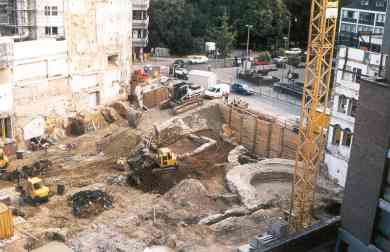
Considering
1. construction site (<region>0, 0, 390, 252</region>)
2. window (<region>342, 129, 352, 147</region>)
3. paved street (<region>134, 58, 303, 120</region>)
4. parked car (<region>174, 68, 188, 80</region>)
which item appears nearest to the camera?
construction site (<region>0, 0, 390, 252</region>)

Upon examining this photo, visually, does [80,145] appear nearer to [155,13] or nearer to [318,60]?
[318,60]

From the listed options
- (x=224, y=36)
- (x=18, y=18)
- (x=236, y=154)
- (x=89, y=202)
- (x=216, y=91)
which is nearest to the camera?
(x=89, y=202)

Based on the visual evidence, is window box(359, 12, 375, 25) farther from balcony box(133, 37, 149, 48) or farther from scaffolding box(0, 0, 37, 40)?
scaffolding box(0, 0, 37, 40)

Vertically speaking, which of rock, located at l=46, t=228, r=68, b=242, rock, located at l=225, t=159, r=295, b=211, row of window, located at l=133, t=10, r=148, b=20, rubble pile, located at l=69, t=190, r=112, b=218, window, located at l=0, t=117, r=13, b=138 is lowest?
rock, located at l=46, t=228, r=68, b=242

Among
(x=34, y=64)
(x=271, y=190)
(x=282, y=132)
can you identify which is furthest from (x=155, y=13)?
(x=271, y=190)

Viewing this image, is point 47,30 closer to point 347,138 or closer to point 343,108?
point 343,108

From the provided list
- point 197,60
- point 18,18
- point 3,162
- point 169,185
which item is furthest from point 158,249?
point 197,60

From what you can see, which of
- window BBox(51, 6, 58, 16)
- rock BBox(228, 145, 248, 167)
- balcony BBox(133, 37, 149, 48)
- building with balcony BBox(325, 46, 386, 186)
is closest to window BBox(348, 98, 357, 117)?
building with balcony BBox(325, 46, 386, 186)

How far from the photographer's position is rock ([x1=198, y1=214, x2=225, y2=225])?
34.1 metres

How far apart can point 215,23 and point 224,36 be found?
925 centimetres

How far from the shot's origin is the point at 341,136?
129ft

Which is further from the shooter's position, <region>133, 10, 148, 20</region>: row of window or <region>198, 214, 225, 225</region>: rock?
<region>133, 10, 148, 20</region>: row of window

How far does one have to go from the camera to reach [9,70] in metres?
46.4

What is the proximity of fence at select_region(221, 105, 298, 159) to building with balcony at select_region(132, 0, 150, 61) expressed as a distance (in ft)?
103
